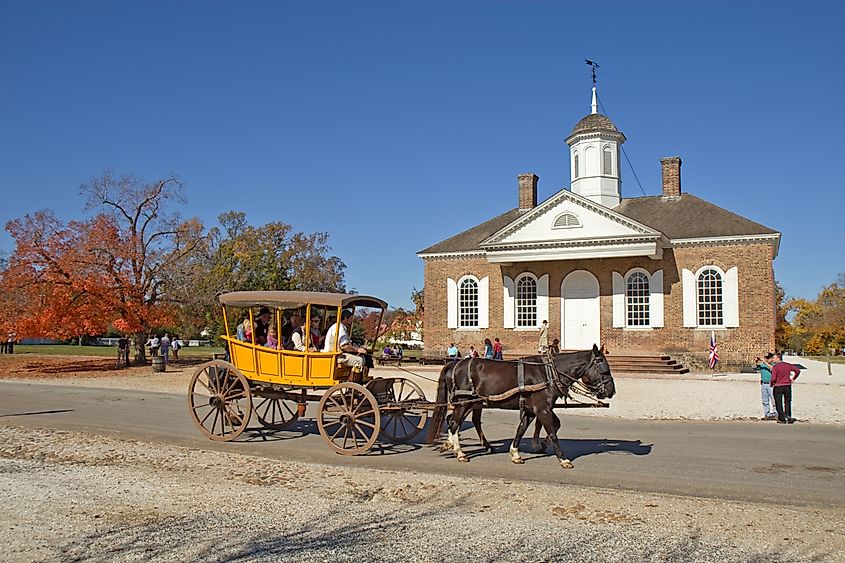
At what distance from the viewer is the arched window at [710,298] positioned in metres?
30.0

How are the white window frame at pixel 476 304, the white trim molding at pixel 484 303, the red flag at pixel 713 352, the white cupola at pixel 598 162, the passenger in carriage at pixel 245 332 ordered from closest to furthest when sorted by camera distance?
the passenger in carriage at pixel 245 332 → the red flag at pixel 713 352 → the white trim molding at pixel 484 303 → the white window frame at pixel 476 304 → the white cupola at pixel 598 162

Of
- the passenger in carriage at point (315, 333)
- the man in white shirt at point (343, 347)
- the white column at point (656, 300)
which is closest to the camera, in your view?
the man in white shirt at point (343, 347)

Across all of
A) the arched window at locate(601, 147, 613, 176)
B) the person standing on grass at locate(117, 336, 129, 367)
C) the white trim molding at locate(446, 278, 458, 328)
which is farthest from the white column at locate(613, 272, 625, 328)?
the person standing on grass at locate(117, 336, 129, 367)

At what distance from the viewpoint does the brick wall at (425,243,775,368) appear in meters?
29.3

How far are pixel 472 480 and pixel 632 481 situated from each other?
1958 millimetres

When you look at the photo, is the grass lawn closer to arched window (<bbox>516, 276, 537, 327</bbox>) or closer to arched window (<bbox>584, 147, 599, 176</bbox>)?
arched window (<bbox>516, 276, 537, 327</bbox>)

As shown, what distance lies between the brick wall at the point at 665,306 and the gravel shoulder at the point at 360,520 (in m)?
23.7

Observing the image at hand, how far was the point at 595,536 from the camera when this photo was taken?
6469 mm

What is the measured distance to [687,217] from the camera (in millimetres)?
32406

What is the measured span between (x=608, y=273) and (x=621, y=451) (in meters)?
21.8

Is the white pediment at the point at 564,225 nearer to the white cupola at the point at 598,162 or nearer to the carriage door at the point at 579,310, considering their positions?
the carriage door at the point at 579,310

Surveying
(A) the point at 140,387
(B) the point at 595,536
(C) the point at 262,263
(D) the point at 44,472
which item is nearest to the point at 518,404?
(B) the point at 595,536

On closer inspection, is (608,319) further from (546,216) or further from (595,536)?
(595,536)

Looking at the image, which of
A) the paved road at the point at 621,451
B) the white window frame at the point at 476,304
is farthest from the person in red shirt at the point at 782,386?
the white window frame at the point at 476,304
